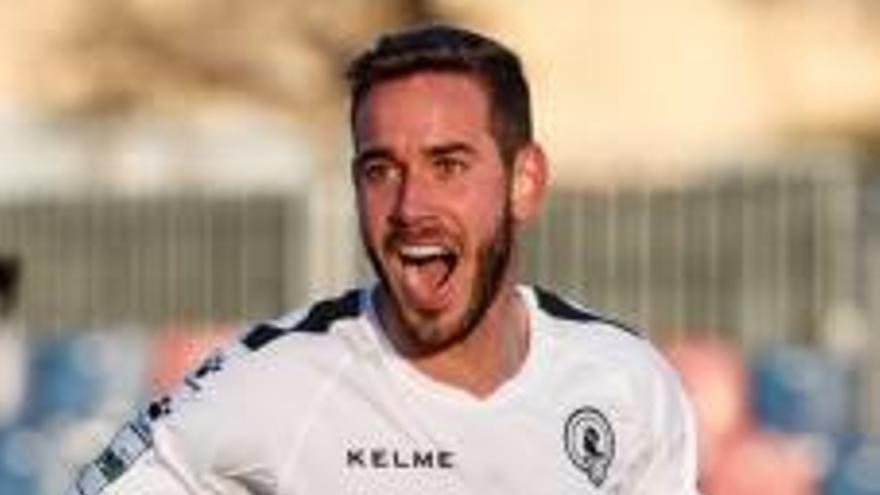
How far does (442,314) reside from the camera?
227 inches

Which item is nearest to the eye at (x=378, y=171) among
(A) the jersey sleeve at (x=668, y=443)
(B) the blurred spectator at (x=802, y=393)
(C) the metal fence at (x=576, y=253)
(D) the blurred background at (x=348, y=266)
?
(A) the jersey sleeve at (x=668, y=443)

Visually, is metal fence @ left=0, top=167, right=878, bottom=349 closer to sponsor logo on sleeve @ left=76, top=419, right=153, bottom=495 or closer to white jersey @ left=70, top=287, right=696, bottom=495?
white jersey @ left=70, top=287, right=696, bottom=495

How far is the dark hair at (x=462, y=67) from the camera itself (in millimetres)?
5758

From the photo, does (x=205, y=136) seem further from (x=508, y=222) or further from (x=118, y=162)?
(x=508, y=222)

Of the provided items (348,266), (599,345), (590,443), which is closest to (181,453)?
(590,443)

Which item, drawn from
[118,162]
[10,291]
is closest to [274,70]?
[118,162]

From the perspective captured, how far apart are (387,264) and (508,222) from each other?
1.00ft

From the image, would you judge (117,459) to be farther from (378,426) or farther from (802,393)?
(802,393)

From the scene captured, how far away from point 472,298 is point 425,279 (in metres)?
0.17

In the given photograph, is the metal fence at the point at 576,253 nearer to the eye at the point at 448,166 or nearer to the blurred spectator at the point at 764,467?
the blurred spectator at the point at 764,467

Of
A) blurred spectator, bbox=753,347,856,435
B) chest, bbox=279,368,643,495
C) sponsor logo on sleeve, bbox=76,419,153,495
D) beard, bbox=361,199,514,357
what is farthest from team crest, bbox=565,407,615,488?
blurred spectator, bbox=753,347,856,435

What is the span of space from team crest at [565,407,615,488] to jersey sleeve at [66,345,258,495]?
1.85 ft

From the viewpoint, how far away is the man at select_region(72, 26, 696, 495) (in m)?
5.67

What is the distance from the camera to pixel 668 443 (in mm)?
6109
